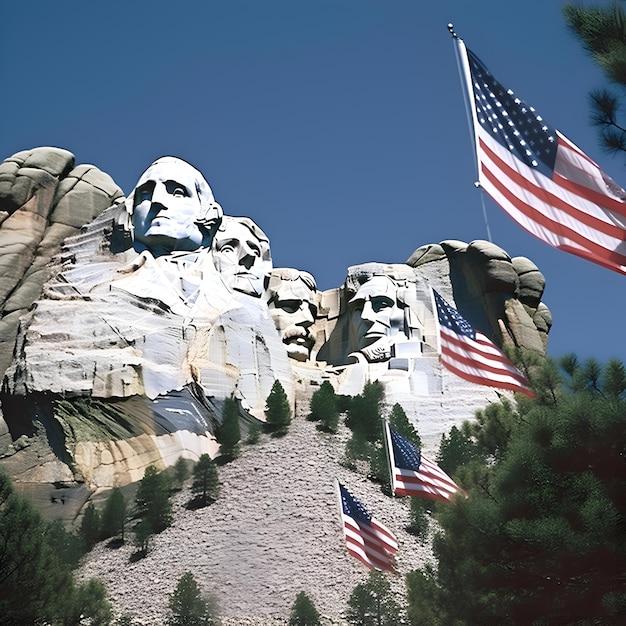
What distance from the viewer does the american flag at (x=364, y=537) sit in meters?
20.5

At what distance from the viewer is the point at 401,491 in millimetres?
19312

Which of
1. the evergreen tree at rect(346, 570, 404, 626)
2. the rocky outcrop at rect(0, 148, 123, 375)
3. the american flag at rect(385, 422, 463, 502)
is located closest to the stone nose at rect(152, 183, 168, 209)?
the rocky outcrop at rect(0, 148, 123, 375)

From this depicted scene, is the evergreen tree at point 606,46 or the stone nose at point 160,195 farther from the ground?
the stone nose at point 160,195

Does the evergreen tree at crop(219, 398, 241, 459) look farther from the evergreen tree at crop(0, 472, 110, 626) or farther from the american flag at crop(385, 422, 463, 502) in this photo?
the evergreen tree at crop(0, 472, 110, 626)

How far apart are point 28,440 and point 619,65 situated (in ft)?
60.4

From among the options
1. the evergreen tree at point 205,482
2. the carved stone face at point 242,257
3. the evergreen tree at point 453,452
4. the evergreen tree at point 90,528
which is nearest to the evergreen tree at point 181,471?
the evergreen tree at point 205,482

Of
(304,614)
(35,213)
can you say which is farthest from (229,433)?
(35,213)

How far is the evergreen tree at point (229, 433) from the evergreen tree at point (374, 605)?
7249 millimetres

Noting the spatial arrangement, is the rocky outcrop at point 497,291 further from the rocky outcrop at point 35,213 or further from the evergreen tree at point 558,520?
the evergreen tree at point 558,520

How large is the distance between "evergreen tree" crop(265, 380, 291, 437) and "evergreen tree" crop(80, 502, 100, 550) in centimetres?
536

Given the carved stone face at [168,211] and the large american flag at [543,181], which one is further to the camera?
the carved stone face at [168,211]

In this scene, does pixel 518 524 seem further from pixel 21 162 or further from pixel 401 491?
pixel 21 162

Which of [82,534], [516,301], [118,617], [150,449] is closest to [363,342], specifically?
[516,301]

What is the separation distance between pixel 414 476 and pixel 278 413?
1023cm
